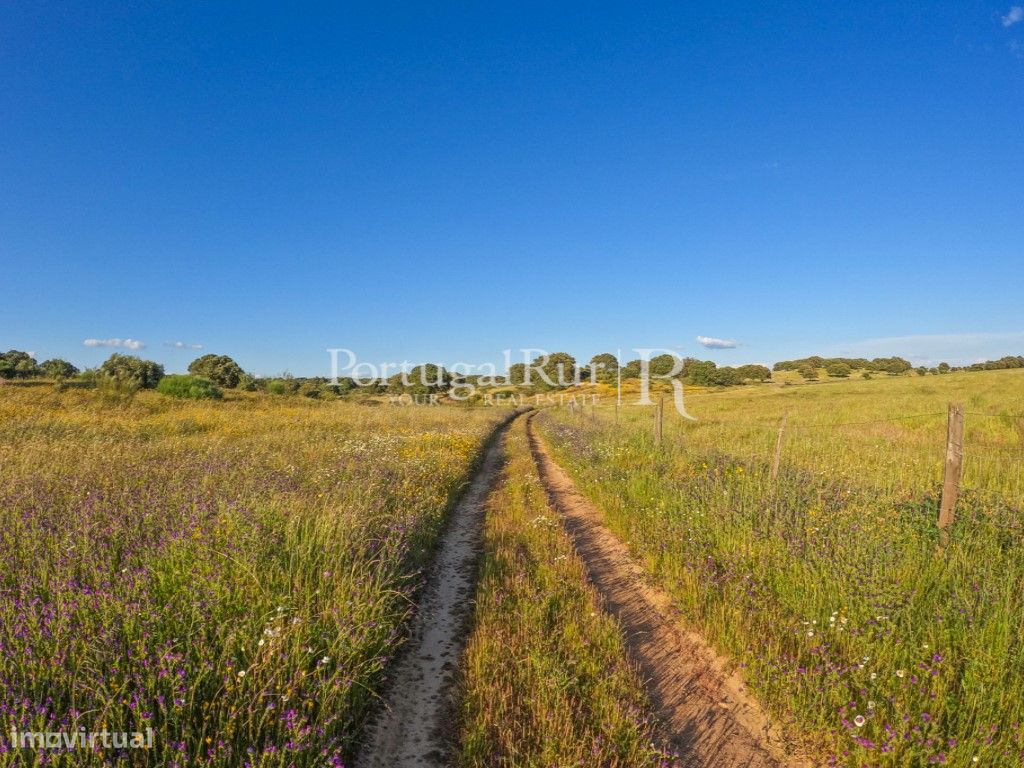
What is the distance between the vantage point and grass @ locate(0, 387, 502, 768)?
2652mm

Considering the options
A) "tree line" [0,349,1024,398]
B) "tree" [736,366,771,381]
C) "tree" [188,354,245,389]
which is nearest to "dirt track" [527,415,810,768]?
"tree line" [0,349,1024,398]

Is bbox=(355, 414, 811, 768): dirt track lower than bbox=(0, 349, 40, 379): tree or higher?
lower

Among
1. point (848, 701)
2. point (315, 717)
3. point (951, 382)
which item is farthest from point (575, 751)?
point (951, 382)

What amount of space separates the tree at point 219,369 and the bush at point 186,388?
2353cm

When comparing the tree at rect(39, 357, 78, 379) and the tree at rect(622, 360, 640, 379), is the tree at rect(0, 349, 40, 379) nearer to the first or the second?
the tree at rect(39, 357, 78, 379)

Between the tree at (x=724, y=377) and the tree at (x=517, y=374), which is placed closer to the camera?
the tree at (x=724, y=377)

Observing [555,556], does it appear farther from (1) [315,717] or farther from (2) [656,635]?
(1) [315,717]

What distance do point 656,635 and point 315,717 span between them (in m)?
3.51

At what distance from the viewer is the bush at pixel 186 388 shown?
29.3 metres

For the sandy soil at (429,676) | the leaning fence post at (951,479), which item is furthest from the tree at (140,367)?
the leaning fence post at (951,479)

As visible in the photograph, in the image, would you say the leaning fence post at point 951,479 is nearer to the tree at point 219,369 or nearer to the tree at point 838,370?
the tree at point 219,369

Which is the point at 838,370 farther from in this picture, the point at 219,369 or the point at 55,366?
the point at 55,366

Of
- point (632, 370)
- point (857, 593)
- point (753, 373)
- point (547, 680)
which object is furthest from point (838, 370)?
point (547, 680)

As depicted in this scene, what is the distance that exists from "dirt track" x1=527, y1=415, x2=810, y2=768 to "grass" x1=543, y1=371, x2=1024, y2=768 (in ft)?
0.69
